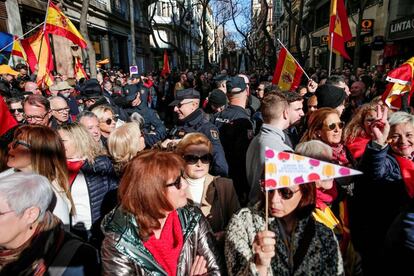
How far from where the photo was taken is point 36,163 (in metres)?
2.34

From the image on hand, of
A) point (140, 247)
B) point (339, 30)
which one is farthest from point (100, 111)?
point (339, 30)

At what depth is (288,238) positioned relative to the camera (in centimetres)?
187

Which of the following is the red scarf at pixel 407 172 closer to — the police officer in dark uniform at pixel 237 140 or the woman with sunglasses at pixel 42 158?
the police officer in dark uniform at pixel 237 140

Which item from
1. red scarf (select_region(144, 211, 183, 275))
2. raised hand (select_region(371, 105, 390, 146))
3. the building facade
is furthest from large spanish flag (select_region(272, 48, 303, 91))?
the building facade

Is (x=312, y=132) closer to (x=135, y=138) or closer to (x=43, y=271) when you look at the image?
(x=135, y=138)

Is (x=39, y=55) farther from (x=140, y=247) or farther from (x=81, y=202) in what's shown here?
(x=140, y=247)

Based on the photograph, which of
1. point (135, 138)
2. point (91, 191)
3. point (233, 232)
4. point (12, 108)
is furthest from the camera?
point (12, 108)

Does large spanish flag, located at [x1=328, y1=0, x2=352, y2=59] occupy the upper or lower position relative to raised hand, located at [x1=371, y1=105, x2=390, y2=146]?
upper

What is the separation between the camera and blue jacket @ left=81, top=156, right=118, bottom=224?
263 centimetres

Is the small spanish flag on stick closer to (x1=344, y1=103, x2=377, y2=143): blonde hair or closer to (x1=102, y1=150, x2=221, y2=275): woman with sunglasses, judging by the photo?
(x1=344, y1=103, x2=377, y2=143): blonde hair

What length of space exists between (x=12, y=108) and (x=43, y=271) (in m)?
3.82

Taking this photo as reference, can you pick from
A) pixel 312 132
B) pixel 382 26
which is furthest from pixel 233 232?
pixel 382 26

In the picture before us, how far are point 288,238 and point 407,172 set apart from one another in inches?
53.5

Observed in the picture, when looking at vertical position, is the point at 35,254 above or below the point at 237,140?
below
